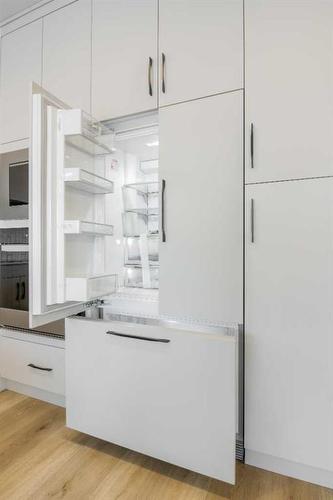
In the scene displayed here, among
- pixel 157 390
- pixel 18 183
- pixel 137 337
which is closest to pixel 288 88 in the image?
pixel 137 337

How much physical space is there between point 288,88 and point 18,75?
180 centimetres

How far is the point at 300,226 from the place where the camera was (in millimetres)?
1226

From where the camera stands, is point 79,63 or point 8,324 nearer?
point 79,63

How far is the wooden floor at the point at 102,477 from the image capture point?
4.00 feet

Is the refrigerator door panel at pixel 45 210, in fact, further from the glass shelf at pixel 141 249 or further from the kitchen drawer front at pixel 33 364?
the kitchen drawer front at pixel 33 364

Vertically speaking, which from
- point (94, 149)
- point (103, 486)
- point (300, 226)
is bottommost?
point (103, 486)

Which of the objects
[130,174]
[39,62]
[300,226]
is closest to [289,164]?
[300,226]

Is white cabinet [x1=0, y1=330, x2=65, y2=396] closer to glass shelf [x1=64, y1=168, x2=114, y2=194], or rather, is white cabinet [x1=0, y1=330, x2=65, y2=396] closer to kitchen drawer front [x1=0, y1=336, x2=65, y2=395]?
kitchen drawer front [x1=0, y1=336, x2=65, y2=395]

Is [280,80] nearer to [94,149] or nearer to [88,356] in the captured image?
[94,149]

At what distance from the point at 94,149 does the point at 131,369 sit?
1.23 m

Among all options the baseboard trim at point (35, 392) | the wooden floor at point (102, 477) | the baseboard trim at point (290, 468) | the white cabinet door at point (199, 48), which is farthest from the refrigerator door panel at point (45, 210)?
the baseboard trim at point (290, 468)

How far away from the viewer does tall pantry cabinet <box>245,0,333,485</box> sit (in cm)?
119

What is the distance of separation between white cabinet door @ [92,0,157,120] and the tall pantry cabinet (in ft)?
1.65

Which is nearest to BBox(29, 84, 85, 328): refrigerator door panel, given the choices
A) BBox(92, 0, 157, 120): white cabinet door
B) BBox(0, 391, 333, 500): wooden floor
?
BBox(92, 0, 157, 120): white cabinet door
